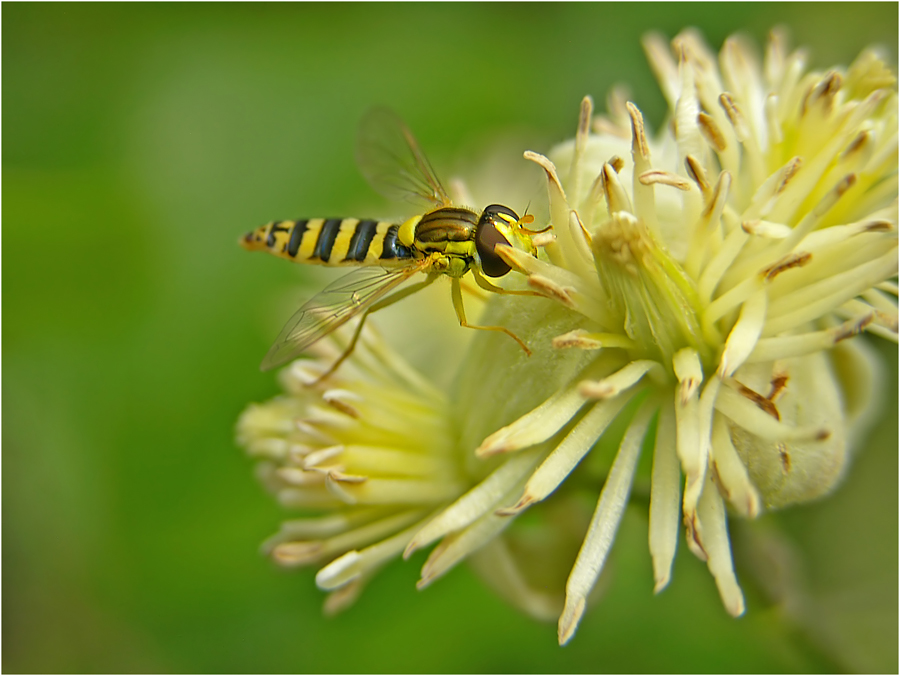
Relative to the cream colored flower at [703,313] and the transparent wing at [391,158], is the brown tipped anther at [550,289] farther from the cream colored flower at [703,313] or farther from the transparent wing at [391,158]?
the transparent wing at [391,158]

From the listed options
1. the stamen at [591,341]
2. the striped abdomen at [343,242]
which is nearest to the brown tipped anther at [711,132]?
the stamen at [591,341]

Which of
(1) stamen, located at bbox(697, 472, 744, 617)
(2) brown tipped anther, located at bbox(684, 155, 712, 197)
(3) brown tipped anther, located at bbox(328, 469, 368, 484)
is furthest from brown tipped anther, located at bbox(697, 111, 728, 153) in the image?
(3) brown tipped anther, located at bbox(328, 469, 368, 484)

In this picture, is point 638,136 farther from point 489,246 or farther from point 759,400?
point 759,400

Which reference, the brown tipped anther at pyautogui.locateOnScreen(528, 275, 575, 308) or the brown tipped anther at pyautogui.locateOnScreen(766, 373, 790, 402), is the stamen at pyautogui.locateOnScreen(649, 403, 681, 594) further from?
the brown tipped anther at pyautogui.locateOnScreen(528, 275, 575, 308)

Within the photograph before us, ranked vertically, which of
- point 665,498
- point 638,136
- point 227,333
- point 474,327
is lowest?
point 665,498

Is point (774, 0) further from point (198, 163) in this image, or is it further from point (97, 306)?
point (97, 306)

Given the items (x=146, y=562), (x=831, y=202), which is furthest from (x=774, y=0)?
(x=146, y=562)

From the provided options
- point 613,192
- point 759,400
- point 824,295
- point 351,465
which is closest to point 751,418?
point 759,400
